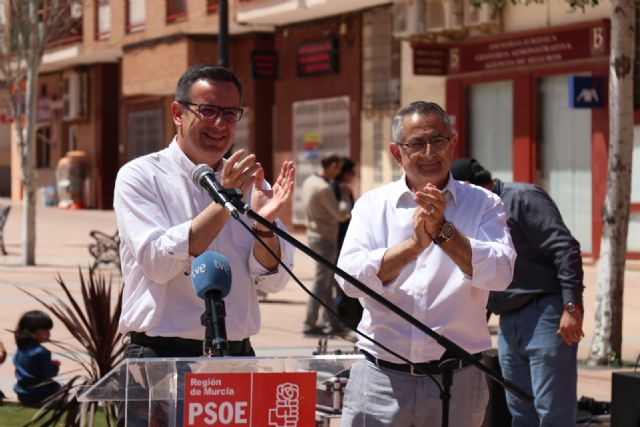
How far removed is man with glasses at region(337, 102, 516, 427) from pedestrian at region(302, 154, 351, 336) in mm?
9815

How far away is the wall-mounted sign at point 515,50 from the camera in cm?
2400

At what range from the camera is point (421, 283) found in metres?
4.83

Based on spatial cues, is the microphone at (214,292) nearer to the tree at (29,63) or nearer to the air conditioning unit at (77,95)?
the tree at (29,63)

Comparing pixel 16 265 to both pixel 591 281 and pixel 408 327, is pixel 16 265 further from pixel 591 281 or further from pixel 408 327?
Answer: pixel 408 327

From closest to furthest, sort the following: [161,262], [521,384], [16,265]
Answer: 1. [161,262]
2. [521,384]
3. [16,265]

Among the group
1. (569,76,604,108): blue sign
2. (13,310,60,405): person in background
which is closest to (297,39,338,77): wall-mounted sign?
(569,76,604,108): blue sign

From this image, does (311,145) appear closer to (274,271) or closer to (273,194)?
(274,271)

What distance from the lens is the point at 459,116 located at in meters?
27.6

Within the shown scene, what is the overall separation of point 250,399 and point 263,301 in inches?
562

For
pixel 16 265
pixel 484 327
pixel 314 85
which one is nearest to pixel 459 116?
pixel 314 85

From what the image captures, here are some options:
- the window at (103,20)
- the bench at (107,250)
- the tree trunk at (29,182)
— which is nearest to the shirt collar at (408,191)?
the bench at (107,250)

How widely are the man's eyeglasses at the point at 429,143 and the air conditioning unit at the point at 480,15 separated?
21.3 metres

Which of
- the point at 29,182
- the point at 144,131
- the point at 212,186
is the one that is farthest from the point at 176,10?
the point at 212,186

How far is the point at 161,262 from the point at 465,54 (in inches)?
Answer: 915
